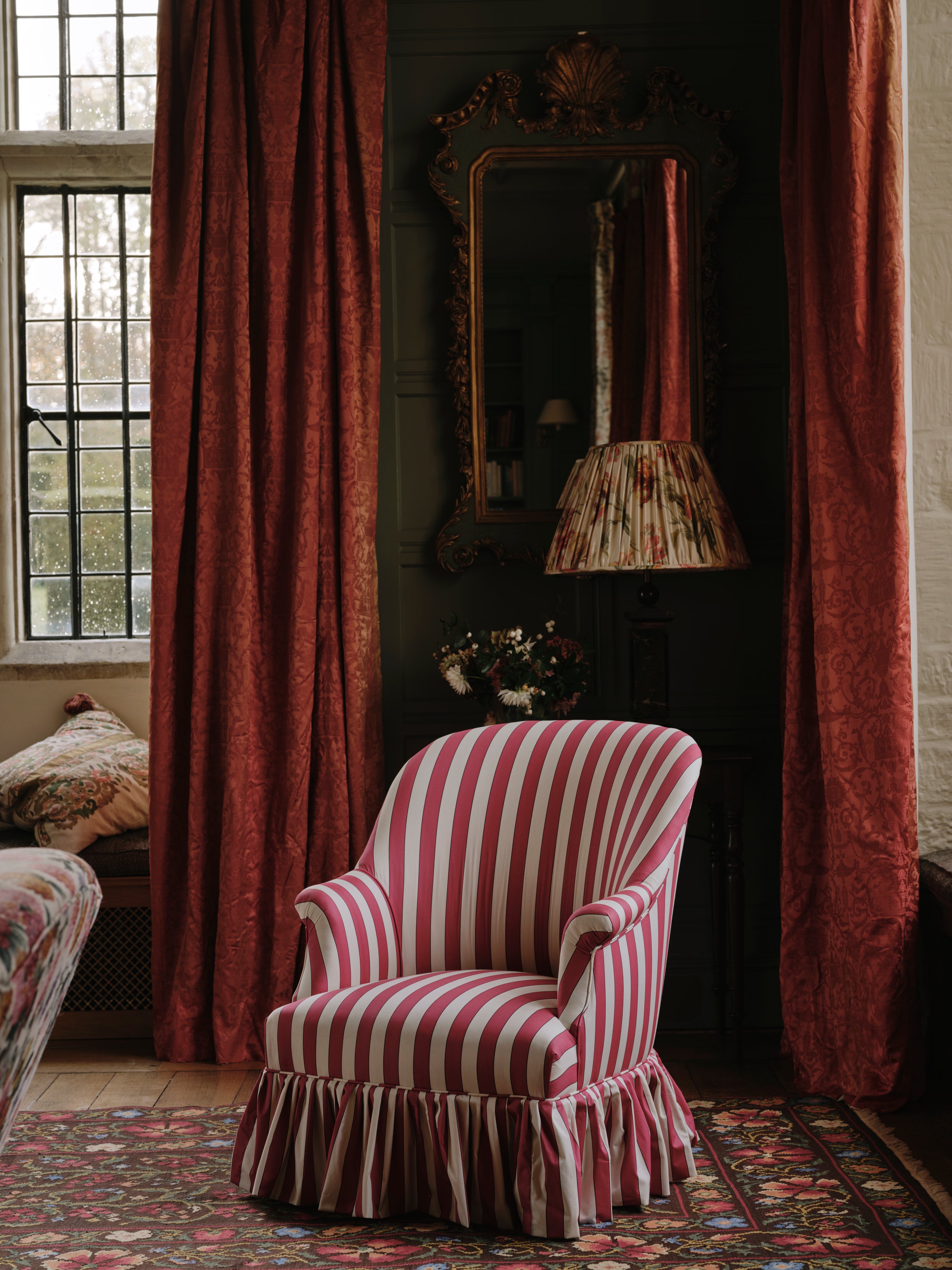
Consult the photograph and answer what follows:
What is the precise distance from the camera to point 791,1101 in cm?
274

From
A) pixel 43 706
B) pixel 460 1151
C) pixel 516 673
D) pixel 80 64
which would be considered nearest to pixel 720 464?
pixel 516 673

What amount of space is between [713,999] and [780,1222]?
1190 mm

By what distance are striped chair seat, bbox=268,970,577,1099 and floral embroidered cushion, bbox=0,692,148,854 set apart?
1266mm

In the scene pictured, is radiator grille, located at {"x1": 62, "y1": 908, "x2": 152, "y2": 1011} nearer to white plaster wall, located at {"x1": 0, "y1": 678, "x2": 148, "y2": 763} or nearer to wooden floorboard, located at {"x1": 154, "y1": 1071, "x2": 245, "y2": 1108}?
wooden floorboard, located at {"x1": 154, "y1": 1071, "x2": 245, "y2": 1108}

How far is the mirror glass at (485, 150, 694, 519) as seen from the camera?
3.25 metres

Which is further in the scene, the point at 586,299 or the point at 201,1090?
the point at 586,299

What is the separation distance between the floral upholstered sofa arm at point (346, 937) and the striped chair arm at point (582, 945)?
17.7 inches

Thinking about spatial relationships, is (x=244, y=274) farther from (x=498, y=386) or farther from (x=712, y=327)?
(x=712, y=327)

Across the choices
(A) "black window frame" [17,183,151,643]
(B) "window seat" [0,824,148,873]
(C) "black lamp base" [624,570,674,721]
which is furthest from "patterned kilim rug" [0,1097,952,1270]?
(A) "black window frame" [17,183,151,643]

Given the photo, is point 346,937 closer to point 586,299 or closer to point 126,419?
point 586,299

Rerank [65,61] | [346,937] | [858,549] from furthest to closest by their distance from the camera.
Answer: [65,61], [858,549], [346,937]

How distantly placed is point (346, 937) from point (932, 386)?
1863mm

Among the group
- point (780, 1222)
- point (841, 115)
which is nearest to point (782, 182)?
point (841, 115)

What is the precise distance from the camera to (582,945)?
2041 millimetres
